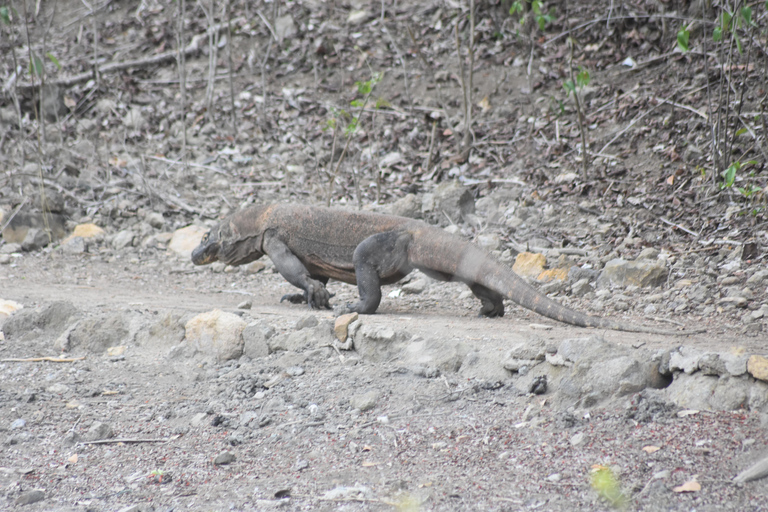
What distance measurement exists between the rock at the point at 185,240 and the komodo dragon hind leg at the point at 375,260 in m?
3.17

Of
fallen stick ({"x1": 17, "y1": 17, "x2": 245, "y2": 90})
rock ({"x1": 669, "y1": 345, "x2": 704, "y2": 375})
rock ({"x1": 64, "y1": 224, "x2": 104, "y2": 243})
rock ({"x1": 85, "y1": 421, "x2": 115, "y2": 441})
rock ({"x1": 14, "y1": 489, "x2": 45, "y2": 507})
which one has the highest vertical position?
fallen stick ({"x1": 17, "y1": 17, "x2": 245, "y2": 90})

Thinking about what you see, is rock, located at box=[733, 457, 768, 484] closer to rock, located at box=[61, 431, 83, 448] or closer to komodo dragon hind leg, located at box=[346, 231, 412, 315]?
rock, located at box=[61, 431, 83, 448]

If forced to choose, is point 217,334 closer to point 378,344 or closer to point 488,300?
point 378,344

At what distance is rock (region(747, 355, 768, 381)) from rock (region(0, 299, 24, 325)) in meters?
4.33

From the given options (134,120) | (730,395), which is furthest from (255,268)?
(730,395)

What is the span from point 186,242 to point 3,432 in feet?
14.5

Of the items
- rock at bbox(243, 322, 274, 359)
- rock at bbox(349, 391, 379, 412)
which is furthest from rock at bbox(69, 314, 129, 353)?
rock at bbox(349, 391, 379, 412)

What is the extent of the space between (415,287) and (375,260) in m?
1.21

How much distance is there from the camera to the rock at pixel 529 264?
18.8ft

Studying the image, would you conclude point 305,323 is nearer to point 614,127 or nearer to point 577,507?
point 577,507

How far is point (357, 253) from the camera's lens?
4793 mm

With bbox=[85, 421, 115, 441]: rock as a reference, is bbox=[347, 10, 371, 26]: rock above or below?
above

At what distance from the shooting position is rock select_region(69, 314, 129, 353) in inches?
169

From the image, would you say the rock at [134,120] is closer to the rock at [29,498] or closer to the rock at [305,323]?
the rock at [305,323]
